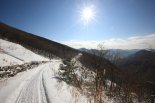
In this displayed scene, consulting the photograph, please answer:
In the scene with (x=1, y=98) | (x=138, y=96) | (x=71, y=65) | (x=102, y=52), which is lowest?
(x=138, y=96)

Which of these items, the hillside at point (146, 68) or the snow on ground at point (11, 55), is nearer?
the hillside at point (146, 68)

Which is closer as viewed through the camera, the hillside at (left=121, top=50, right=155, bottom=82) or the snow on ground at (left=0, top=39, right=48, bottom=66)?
the hillside at (left=121, top=50, right=155, bottom=82)

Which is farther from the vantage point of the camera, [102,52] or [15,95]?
[102,52]

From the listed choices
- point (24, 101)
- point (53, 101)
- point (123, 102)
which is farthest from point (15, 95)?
point (123, 102)

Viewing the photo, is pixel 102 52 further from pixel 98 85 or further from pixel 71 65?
pixel 98 85

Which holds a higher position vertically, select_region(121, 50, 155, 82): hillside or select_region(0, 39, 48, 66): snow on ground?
select_region(0, 39, 48, 66): snow on ground

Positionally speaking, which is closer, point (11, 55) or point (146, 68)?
point (11, 55)

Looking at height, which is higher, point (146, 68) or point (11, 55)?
point (11, 55)

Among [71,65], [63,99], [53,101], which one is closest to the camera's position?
[53,101]

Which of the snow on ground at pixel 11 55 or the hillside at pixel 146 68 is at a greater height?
the snow on ground at pixel 11 55

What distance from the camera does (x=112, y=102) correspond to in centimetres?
1349

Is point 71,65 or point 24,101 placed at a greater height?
point 71,65

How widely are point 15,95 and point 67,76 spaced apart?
24.4 feet

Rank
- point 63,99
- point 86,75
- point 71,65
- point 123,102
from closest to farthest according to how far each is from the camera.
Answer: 1. point 63,99
2. point 123,102
3. point 71,65
4. point 86,75
